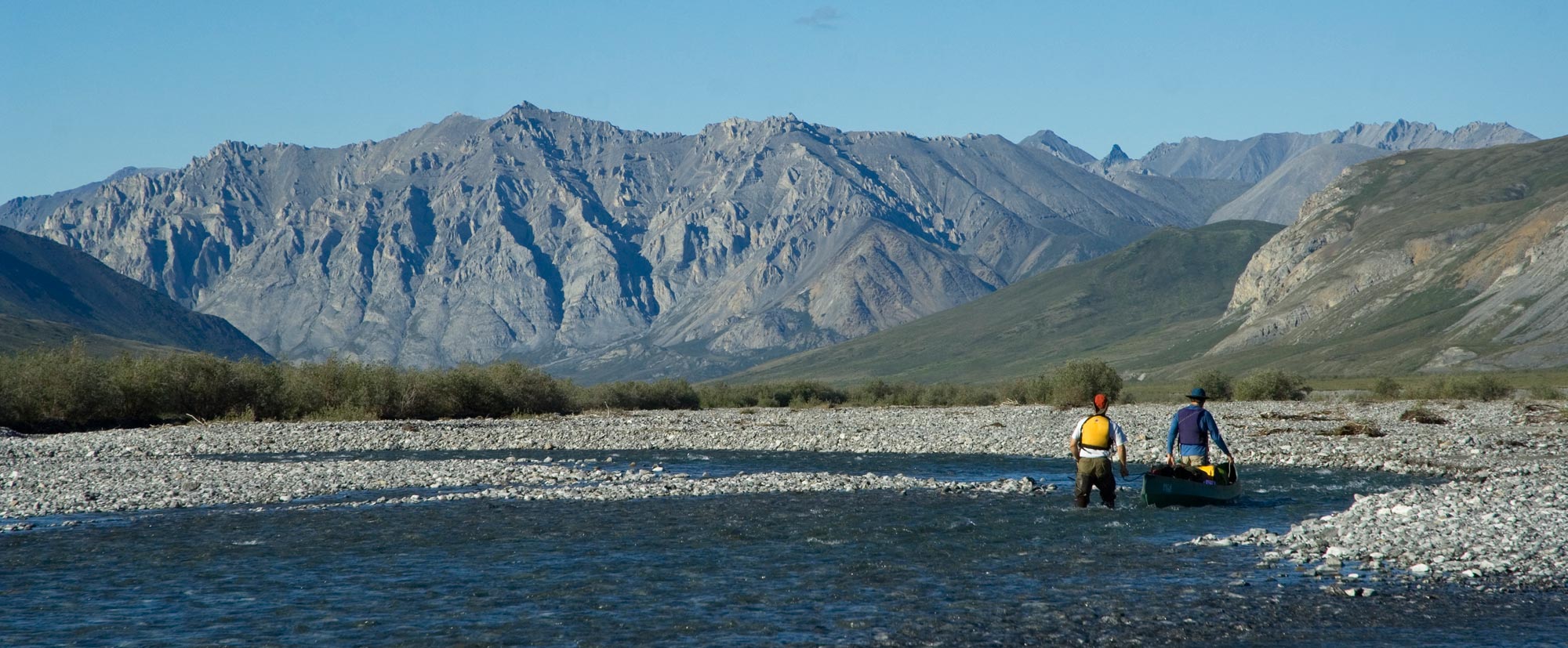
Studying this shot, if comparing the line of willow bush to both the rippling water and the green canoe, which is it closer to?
the rippling water

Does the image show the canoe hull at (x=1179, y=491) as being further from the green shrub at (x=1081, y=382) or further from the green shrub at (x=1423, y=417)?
the green shrub at (x=1081, y=382)

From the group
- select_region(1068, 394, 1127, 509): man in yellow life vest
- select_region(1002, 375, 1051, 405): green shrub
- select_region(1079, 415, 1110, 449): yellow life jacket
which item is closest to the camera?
select_region(1068, 394, 1127, 509): man in yellow life vest

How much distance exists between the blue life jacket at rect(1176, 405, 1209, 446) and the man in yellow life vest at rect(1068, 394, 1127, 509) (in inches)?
93.6

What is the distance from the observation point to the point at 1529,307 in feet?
468

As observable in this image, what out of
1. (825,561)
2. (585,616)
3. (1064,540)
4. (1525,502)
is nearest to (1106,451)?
(1064,540)

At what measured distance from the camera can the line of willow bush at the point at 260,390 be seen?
203 ft

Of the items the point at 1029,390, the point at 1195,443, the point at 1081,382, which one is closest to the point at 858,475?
the point at 1195,443

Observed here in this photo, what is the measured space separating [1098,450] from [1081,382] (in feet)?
192

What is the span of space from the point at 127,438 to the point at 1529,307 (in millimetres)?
141580

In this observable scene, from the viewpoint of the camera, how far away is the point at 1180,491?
29094 millimetres

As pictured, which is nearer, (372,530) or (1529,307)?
(372,530)

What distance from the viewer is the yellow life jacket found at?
26.1 meters

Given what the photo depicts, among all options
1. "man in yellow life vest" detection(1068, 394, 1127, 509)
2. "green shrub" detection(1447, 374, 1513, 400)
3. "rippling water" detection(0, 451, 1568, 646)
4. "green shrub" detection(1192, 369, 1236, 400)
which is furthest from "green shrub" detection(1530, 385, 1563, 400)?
"man in yellow life vest" detection(1068, 394, 1127, 509)

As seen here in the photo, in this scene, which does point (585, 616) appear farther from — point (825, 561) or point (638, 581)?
point (825, 561)
